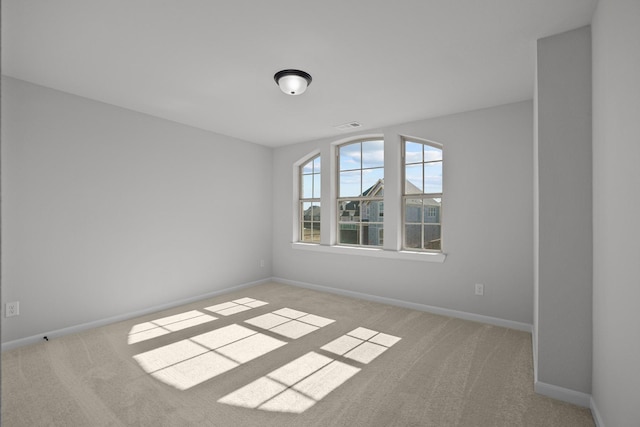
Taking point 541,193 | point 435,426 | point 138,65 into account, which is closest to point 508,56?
point 541,193

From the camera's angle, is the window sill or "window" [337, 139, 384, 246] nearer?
the window sill

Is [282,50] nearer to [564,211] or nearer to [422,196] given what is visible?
[564,211]

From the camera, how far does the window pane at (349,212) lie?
5387 millimetres

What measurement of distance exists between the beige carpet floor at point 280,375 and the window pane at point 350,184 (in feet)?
6.48

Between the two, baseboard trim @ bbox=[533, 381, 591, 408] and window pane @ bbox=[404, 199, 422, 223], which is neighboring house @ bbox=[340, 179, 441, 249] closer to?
window pane @ bbox=[404, 199, 422, 223]

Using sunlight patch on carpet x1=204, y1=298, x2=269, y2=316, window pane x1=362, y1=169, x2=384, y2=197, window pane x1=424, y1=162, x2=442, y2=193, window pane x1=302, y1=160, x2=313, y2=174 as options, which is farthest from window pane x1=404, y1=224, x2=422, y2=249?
sunlight patch on carpet x1=204, y1=298, x2=269, y2=316

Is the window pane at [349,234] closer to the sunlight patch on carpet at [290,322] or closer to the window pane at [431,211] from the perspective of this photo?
the window pane at [431,211]

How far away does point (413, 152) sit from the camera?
4797mm

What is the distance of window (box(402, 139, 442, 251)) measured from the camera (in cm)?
459

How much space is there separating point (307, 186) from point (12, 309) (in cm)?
402

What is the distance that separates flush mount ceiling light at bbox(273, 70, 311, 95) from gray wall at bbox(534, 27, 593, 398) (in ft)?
6.06

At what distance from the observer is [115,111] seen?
4.02m

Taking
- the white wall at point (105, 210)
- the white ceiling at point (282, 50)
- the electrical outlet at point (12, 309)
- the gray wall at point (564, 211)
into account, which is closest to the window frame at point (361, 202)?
the white ceiling at point (282, 50)

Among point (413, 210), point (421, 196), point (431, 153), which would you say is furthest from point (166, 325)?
point (431, 153)
